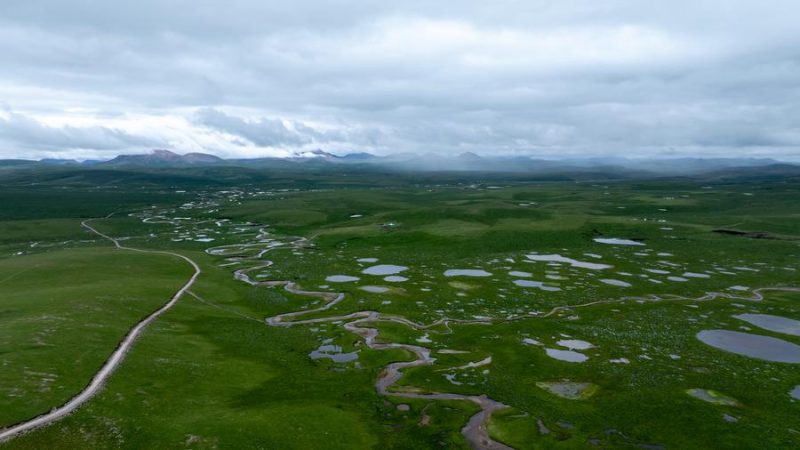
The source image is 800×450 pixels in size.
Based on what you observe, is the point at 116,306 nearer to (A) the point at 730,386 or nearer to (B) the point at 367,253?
(B) the point at 367,253

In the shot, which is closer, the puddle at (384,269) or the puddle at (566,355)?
the puddle at (566,355)

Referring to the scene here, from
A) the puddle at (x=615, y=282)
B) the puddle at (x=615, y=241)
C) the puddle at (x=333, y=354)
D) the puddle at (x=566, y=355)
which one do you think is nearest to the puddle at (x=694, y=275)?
the puddle at (x=615, y=282)

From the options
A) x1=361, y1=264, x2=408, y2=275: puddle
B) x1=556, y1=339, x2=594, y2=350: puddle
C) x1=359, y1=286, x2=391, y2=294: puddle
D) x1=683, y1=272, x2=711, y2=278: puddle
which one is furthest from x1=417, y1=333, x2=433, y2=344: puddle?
x1=683, y1=272, x2=711, y2=278: puddle

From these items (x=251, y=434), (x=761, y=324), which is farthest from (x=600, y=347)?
(x=251, y=434)

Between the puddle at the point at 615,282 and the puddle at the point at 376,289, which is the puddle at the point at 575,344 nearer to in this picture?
the puddle at the point at 376,289

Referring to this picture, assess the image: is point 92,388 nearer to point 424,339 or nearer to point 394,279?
point 424,339

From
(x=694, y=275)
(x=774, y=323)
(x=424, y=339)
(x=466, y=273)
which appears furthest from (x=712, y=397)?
(x=694, y=275)
